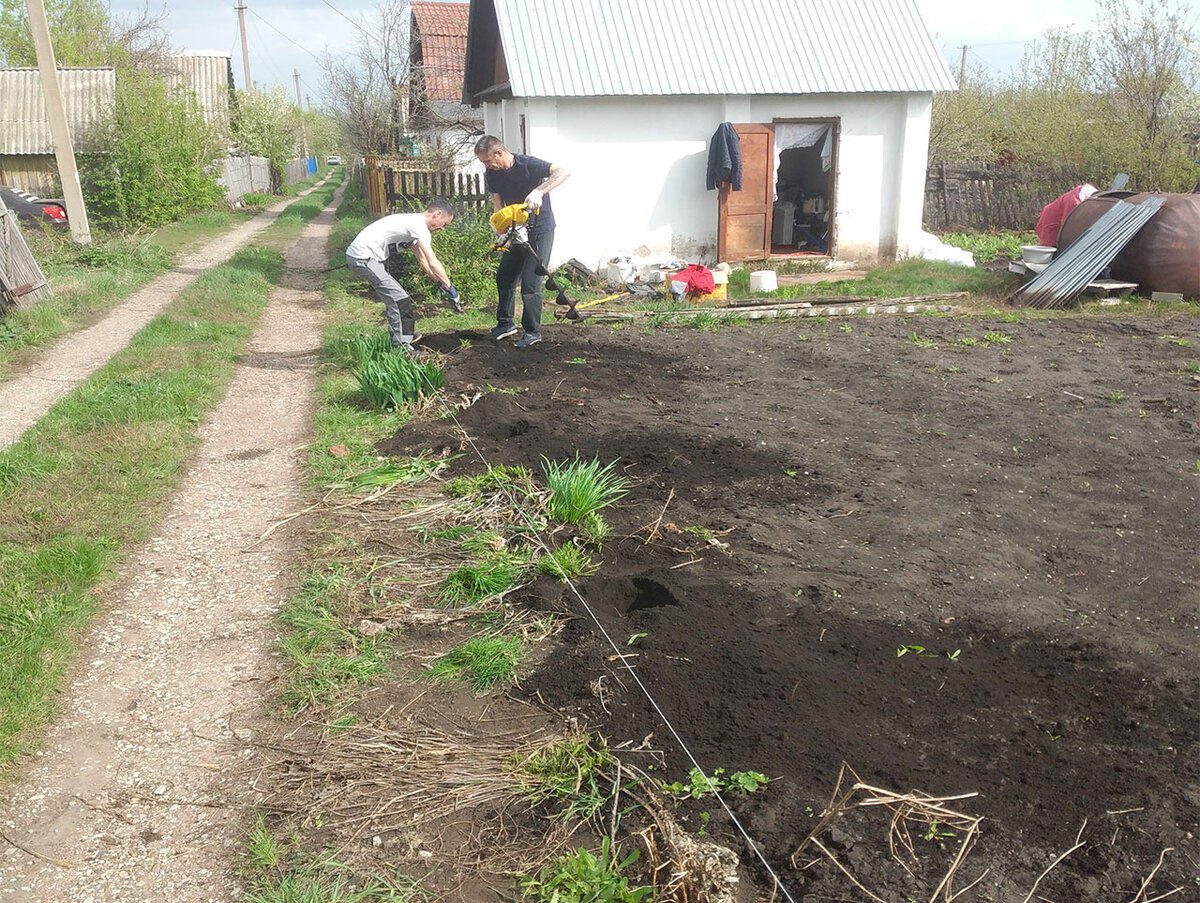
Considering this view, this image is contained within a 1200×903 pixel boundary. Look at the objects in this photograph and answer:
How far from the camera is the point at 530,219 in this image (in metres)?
8.36

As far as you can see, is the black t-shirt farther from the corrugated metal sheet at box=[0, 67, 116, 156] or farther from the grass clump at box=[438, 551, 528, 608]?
the corrugated metal sheet at box=[0, 67, 116, 156]

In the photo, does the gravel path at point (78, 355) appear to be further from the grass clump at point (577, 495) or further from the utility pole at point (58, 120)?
the grass clump at point (577, 495)

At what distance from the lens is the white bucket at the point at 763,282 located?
12.6 meters

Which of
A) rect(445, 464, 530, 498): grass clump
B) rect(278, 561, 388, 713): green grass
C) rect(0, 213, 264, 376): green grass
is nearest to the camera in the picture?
rect(278, 561, 388, 713): green grass

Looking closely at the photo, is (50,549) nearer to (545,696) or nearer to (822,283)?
(545,696)

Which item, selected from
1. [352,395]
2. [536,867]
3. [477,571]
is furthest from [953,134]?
[536,867]

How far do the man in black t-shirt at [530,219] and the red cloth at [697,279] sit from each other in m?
3.65

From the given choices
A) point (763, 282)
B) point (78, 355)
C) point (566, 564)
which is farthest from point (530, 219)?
point (763, 282)

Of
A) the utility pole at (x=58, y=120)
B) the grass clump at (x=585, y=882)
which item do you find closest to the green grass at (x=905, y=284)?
the grass clump at (x=585, y=882)

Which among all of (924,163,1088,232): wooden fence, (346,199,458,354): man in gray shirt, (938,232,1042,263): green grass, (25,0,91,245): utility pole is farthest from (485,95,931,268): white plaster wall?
(25,0,91,245): utility pole

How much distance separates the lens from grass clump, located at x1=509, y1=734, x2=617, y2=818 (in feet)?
9.73

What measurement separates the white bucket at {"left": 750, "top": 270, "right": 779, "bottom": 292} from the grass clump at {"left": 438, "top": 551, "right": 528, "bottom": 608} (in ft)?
28.9

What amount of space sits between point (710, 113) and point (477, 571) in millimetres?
10952

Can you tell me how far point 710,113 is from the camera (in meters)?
13.6
